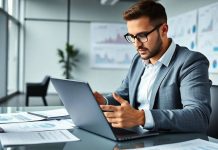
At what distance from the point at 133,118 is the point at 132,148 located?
5.2 inches

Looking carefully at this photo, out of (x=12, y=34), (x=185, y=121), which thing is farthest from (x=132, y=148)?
(x=12, y=34)

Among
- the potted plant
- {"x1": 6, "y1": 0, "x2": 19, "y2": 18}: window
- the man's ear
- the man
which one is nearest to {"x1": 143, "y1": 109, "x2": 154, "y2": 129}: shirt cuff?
the man

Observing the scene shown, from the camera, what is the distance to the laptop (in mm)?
959

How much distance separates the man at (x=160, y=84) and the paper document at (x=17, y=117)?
0.31 m

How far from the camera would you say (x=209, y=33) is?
14.5 ft

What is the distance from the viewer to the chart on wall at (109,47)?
841 cm

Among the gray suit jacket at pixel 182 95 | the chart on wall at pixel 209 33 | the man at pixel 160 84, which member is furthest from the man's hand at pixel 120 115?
the chart on wall at pixel 209 33

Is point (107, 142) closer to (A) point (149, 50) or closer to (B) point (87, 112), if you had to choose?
(B) point (87, 112)

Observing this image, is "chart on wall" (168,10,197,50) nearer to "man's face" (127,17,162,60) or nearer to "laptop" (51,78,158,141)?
"man's face" (127,17,162,60)

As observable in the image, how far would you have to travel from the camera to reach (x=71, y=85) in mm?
1048

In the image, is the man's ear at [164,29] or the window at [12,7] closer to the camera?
the man's ear at [164,29]

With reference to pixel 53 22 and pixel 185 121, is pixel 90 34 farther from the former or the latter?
pixel 185 121

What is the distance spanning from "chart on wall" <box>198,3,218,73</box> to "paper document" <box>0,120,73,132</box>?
3.48 meters

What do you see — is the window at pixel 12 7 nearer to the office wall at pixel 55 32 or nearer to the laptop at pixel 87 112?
the office wall at pixel 55 32
